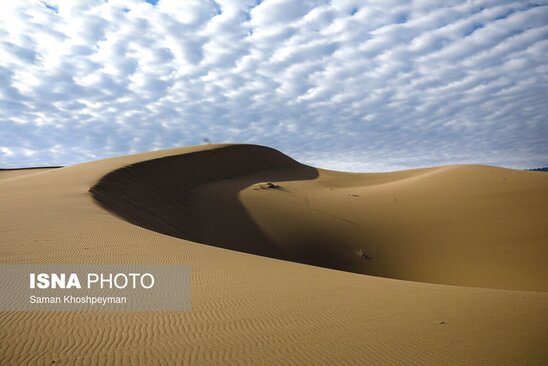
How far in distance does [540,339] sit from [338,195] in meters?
19.2

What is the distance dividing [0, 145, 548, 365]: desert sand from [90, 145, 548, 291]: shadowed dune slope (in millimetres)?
85

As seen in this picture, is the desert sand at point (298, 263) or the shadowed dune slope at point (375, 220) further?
the shadowed dune slope at point (375, 220)

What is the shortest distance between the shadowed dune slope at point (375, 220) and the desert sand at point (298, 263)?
0.08 metres

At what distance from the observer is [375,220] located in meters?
18.6

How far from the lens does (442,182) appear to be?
23719mm

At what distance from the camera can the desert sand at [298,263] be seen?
3.86m

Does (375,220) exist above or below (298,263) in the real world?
above

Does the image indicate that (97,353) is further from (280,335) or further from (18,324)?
(280,335)

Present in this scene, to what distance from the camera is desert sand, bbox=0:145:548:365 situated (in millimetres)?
3855

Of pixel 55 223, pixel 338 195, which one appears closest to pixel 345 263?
pixel 338 195

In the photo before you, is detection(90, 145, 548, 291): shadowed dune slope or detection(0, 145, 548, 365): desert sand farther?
detection(90, 145, 548, 291): shadowed dune slope

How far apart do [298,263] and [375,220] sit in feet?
34.0

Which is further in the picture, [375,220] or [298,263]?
[375,220]

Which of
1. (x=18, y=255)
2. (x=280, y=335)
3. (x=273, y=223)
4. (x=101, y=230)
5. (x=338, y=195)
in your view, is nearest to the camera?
(x=280, y=335)
